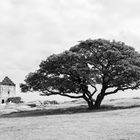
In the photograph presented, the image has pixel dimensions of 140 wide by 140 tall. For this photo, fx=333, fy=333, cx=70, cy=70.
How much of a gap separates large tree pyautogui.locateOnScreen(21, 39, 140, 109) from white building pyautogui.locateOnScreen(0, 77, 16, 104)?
60069 mm

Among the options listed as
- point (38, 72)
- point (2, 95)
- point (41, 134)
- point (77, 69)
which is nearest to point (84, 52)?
point (77, 69)

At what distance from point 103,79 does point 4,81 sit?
69266 mm

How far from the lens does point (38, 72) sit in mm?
44719

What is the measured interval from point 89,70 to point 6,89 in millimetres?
68628

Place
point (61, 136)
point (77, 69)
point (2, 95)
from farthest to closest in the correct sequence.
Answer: point (2, 95)
point (77, 69)
point (61, 136)

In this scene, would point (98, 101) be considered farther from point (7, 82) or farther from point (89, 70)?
point (7, 82)

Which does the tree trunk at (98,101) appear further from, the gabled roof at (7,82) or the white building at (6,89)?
the gabled roof at (7,82)

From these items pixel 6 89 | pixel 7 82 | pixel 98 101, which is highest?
pixel 7 82

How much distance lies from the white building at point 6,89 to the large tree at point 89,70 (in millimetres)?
60069

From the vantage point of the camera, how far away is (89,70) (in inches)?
1661

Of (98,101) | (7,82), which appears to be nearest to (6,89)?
A: (7,82)

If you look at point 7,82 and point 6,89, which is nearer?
point 6,89

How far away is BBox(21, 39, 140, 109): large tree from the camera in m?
42.1

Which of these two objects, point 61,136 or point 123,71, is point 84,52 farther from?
point 61,136
